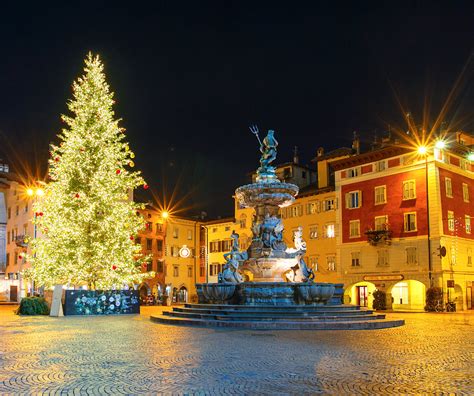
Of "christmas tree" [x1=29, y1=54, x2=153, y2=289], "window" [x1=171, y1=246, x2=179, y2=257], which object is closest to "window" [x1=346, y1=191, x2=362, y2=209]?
"christmas tree" [x1=29, y1=54, x2=153, y2=289]

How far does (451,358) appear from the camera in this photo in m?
12.6

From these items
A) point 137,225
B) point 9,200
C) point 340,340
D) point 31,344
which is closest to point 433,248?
point 137,225

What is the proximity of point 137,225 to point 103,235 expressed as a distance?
215cm

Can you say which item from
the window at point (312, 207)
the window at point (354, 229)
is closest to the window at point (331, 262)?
the window at point (354, 229)

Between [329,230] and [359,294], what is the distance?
7.24 meters

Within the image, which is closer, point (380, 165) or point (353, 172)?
point (380, 165)

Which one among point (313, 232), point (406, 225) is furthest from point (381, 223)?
point (313, 232)

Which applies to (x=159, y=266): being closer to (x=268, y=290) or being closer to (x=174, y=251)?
(x=174, y=251)

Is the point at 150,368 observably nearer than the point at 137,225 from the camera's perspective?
Yes

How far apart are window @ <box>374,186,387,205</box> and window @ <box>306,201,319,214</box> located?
8.56 meters

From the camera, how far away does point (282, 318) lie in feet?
66.3

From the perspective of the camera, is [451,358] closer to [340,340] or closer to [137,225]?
[340,340]

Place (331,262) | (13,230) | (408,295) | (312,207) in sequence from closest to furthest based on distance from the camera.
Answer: (408,295), (331,262), (312,207), (13,230)

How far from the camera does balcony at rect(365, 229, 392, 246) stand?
50959 mm
